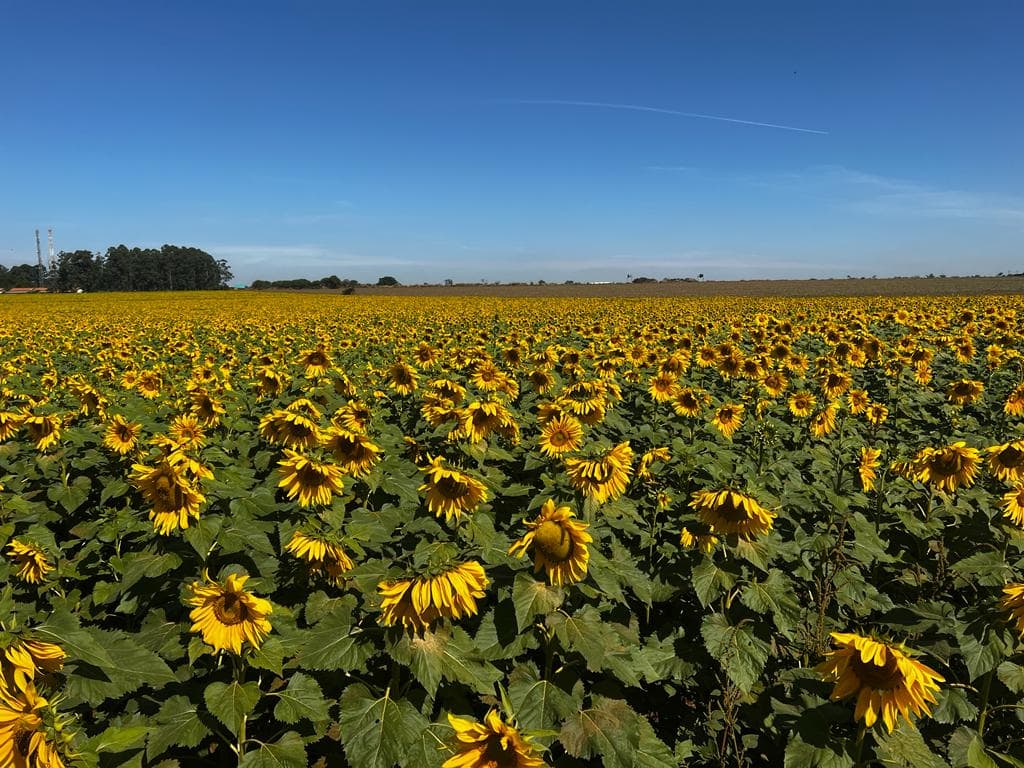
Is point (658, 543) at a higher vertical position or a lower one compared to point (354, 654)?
lower

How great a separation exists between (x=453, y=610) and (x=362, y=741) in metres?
0.67

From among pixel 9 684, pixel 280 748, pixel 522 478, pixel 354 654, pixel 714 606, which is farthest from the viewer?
pixel 522 478

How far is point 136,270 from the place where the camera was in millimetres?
131750

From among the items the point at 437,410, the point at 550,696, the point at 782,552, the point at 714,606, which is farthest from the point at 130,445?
the point at 782,552

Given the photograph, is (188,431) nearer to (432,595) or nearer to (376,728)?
(376,728)

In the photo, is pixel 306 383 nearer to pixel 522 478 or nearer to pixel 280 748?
pixel 522 478

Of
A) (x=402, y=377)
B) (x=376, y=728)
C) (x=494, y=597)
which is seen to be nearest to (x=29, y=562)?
(x=376, y=728)

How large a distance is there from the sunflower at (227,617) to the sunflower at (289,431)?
1730mm

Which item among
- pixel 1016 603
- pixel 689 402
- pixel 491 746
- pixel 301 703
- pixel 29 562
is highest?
pixel 689 402

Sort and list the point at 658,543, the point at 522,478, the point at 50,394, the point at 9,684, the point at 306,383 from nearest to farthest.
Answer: the point at 9,684 → the point at 658,543 → the point at 522,478 → the point at 50,394 → the point at 306,383

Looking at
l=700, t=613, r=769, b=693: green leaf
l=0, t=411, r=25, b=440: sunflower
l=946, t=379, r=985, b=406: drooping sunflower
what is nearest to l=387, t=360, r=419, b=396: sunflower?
l=0, t=411, r=25, b=440: sunflower

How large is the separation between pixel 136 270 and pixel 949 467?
526 ft

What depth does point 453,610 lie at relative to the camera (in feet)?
7.00

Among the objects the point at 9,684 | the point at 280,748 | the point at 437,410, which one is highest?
the point at 437,410
